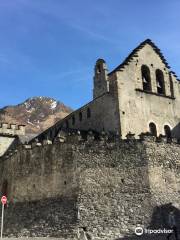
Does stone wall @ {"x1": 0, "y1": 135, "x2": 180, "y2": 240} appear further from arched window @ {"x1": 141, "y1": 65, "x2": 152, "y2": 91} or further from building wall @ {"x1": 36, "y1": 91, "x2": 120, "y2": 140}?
arched window @ {"x1": 141, "y1": 65, "x2": 152, "y2": 91}

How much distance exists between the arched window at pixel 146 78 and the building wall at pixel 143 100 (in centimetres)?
31

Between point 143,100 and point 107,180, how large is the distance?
32.9 ft

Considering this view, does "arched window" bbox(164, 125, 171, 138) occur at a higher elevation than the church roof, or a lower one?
lower

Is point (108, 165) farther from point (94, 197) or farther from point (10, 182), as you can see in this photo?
point (10, 182)

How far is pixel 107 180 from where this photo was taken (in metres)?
27.2

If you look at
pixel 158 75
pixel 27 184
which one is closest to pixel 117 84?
pixel 158 75

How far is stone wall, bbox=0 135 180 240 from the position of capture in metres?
26.2

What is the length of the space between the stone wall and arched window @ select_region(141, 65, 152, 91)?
8.18m

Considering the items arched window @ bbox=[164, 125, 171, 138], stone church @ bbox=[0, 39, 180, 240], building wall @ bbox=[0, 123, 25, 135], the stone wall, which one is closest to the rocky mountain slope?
building wall @ bbox=[0, 123, 25, 135]

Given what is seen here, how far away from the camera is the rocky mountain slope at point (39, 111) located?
335 feet

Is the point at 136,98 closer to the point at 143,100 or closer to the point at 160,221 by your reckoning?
the point at 143,100

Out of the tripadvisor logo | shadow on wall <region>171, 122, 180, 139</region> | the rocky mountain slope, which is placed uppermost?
the rocky mountain slope

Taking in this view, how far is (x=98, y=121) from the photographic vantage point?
35.4m

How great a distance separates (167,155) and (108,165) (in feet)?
14.8
